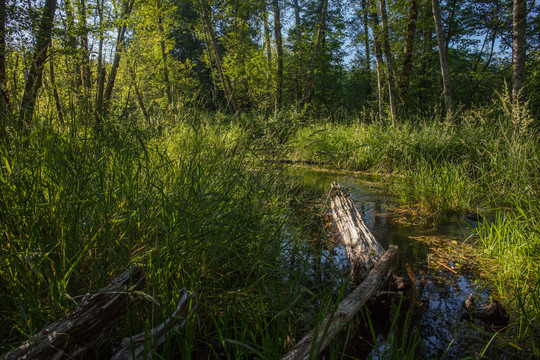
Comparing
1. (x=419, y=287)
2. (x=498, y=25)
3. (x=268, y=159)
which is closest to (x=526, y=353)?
(x=419, y=287)

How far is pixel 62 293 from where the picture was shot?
1058mm

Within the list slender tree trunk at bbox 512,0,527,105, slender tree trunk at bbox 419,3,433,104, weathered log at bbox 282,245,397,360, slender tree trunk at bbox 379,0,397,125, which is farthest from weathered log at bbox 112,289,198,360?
slender tree trunk at bbox 419,3,433,104

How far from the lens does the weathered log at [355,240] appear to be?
2394 millimetres

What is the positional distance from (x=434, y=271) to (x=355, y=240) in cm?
68

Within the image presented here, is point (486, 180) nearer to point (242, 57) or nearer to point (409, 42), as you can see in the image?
point (409, 42)

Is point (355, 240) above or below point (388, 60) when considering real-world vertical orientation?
below

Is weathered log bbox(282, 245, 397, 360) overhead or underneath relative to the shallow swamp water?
overhead

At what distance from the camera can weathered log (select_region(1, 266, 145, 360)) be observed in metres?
0.88

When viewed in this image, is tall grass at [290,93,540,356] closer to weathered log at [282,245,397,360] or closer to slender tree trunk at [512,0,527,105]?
weathered log at [282,245,397,360]

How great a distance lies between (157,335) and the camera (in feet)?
3.65

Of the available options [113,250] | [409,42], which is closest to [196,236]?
[113,250]

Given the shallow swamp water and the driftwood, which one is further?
the driftwood

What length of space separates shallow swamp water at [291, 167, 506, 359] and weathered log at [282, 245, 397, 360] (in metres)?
0.22

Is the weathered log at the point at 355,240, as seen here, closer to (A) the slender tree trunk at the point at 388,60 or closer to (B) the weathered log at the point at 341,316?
(B) the weathered log at the point at 341,316
